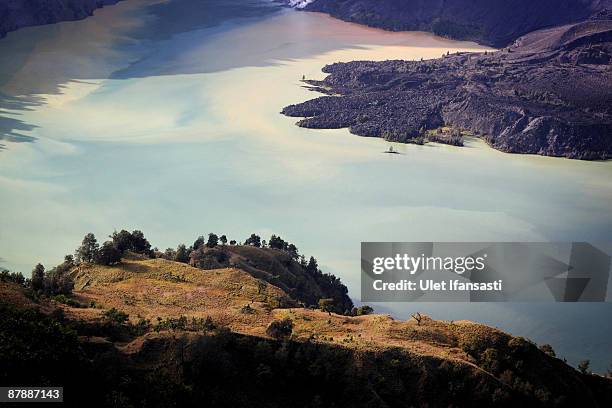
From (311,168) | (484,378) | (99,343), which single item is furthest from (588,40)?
(99,343)

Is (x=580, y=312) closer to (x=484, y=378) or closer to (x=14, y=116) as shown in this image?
(x=484, y=378)

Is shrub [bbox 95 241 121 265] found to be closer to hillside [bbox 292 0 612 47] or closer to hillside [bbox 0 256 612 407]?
hillside [bbox 0 256 612 407]

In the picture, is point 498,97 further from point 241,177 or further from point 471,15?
point 471,15

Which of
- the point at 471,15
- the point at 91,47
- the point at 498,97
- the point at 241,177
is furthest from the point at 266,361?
the point at 471,15

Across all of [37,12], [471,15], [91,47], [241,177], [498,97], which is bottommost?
[241,177]

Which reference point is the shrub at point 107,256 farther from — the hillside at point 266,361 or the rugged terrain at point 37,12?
the rugged terrain at point 37,12

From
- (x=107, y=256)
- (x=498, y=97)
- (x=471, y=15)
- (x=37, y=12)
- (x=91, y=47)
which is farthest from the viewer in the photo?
(x=471, y=15)

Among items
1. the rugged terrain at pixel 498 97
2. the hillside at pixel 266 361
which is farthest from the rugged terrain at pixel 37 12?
the hillside at pixel 266 361
